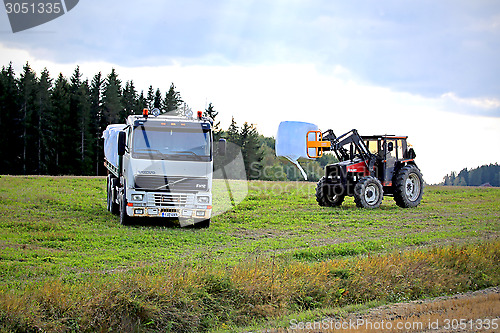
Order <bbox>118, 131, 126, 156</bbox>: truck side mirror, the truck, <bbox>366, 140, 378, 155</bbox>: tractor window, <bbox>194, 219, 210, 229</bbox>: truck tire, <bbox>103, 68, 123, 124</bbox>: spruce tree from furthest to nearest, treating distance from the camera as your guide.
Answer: <bbox>103, 68, 123, 124</bbox>: spruce tree → <bbox>366, 140, 378, 155</bbox>: tractor window → <bbox>194, 219, 210, 229</bbox>: truck tire → <bbox>118, 131, 126, 156</bbox>: truck side mirror → the truck

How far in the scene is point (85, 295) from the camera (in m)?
9.09

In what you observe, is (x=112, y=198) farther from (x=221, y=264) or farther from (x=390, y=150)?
(x=390, y=150)

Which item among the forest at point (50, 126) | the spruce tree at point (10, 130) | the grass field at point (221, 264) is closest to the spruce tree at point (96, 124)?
the forest at point (50, 126)

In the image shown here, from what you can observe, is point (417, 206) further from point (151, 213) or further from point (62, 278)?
point (62, 278)

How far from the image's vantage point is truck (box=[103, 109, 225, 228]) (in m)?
17.2

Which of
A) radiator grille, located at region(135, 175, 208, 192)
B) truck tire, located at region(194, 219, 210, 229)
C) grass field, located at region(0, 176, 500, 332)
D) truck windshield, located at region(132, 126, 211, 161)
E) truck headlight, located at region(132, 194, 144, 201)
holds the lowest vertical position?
grass field, located at region(0, 176, 500, 332)

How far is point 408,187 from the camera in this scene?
25719 millimetres

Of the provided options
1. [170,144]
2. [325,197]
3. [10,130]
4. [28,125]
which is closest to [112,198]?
[170,144]

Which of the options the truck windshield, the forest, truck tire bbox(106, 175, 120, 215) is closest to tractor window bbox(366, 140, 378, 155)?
the truck windshield

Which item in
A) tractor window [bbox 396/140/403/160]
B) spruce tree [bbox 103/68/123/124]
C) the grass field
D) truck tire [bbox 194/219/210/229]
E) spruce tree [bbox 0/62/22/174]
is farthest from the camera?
spruce tree [bbox 103/68/123/124]

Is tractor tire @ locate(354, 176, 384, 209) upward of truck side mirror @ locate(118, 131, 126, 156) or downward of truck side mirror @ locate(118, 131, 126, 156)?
downward

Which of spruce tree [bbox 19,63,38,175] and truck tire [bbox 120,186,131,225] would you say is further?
spruce tree [bbox 19,63,38,175]

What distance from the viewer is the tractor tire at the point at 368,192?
23.7 meters

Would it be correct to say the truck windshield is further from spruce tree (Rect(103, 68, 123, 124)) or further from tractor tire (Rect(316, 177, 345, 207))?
spruce tree (Rect(103, 68, 123, 124))
